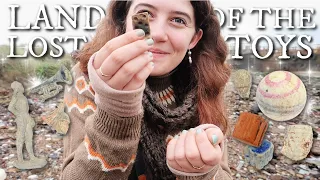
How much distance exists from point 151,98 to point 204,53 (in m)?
0.26

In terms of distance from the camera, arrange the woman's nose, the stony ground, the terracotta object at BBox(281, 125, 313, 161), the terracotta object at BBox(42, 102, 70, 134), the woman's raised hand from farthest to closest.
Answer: the terracotta object at BBox(281, 125, 313, 161) < the stony ground < the terracotta object at BBox(42, 102, 70, 134) < the woman's nose < the woman's raised hand

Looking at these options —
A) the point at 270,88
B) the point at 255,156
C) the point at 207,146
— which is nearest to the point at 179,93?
the point at 207,146

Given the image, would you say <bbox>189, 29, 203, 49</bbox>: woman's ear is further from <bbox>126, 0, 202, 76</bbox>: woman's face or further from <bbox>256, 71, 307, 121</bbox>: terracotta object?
<bbox>256, 71, 307, 121</bbox>: terracotta object

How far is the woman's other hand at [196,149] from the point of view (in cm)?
63

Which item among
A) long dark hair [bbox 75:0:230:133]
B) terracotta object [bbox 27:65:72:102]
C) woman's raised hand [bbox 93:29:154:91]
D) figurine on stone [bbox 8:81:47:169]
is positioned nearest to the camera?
woman's raised hand [bbox 93:29:154:91]

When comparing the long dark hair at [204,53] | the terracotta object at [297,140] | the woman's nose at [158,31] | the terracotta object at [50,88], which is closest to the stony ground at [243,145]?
the terracotta object at [297,140]

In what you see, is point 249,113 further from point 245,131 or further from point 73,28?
point 73,28

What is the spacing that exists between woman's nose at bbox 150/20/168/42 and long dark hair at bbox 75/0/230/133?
10cm

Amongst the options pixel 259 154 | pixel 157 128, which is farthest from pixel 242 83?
pixel 157 128

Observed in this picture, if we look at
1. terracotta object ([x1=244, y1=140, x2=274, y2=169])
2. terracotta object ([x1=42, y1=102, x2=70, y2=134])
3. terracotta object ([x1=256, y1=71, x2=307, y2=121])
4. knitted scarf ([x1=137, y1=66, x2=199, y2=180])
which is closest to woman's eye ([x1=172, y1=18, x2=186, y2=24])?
knitted scarf ([x1=137, y1=66, x2=199, y2=180])

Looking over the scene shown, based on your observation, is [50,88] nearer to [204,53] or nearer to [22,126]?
[22,126]

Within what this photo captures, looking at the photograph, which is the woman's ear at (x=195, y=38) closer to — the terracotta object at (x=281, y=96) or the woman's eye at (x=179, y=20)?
the woman's eye at (x=179, y=20)

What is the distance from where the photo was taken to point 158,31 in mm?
842

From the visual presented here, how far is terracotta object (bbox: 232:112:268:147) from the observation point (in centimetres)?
229
